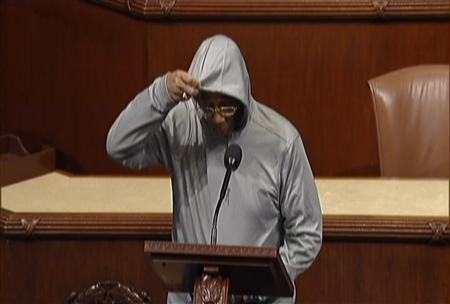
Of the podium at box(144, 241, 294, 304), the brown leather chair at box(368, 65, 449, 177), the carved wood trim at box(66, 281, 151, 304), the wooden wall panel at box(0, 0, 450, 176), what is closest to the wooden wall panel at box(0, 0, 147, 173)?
the wooden wall panel at box(0, 0, 450, 176)

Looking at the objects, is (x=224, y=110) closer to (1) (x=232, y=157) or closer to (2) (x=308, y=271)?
(1) (x=232, y=157)

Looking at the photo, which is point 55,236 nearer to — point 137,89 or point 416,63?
point 137,89

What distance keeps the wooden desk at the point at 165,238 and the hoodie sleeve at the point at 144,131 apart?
2.25 ft

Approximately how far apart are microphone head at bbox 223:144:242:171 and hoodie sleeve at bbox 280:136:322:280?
7 centimetres

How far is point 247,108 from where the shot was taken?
176 centimetres

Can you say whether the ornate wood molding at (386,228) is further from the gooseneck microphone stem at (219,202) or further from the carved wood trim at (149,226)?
the gooseneck microphone stem at (219,202)

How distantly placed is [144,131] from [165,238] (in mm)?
753

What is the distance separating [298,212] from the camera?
1.78 metres

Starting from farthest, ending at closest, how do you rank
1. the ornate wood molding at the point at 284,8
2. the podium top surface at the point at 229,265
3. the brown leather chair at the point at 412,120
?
1. the ornate wood molding at the point at 284,8
2. the brown leather chair at the point at 412,120
3. the podium top surface at the point at 229,265

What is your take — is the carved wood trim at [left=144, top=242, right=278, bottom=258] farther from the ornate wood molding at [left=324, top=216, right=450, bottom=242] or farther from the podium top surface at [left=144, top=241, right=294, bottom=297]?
the ornate wood molding at [left=324, top=216, right=450, bottom=242]

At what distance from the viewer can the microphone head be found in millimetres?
1743

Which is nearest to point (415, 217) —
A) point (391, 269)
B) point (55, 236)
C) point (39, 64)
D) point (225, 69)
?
point (391, 269)

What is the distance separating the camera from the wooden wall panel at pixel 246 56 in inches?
127

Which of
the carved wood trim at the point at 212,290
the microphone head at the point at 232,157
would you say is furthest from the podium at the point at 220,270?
the microphone head at the point at 232,157
